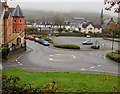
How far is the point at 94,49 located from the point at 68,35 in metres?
29.9

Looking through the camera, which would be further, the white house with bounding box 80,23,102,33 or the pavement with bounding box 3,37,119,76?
the white house with bounding box 80,23,102,33

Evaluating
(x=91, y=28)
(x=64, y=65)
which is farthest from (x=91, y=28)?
(x=64, y=65)

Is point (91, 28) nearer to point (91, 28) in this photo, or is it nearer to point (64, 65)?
point (91, 28)

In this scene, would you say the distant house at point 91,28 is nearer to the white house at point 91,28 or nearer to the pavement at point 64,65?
the white house at point 91,28

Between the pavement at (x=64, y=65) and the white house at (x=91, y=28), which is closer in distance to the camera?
the pavement at (x=64, y=65)

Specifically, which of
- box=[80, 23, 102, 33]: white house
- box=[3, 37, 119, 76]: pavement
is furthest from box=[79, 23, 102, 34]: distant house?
box=[3, 37, 119, 76]: pavement

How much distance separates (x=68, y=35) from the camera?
6394cm

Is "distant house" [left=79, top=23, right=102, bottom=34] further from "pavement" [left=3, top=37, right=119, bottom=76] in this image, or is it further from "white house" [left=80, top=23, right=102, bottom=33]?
"pavement" [left=3, top=37, right=119, bottom=76]

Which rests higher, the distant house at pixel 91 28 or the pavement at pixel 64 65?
the distant house at pixel 91 28

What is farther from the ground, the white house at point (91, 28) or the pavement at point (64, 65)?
the white house at point (91, 28)

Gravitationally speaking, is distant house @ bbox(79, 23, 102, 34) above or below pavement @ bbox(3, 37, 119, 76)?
above

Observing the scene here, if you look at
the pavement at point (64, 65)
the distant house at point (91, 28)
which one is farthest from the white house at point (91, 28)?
the pavement at point (64, 65)

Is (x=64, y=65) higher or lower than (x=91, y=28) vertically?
lower

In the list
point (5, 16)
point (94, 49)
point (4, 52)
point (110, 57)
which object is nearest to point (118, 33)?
point (94, 49)
